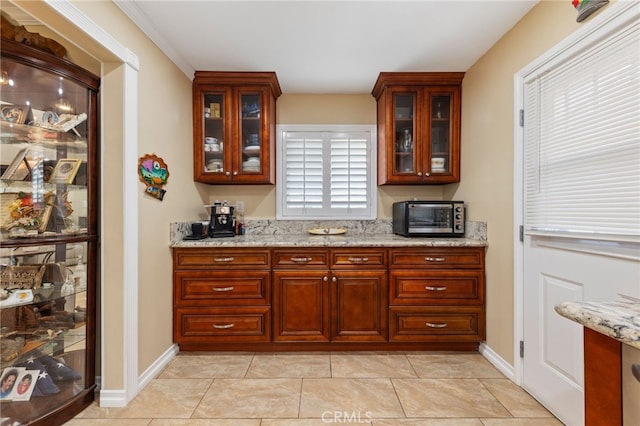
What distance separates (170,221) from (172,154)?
1.80 ft

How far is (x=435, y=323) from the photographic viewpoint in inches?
95.7

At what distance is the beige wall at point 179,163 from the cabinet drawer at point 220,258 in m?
0.13

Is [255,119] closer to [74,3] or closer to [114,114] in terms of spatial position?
[114,114]

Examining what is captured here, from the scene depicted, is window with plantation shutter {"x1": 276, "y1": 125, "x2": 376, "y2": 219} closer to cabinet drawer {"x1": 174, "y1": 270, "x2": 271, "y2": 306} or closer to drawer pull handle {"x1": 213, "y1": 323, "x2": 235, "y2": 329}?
cabinet drawer {"x1": 174, "y1": 270, "x2": 271, "y2": 306}

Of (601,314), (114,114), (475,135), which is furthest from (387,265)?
(114,114)

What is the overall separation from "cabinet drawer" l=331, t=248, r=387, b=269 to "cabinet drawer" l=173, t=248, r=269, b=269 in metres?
0.59

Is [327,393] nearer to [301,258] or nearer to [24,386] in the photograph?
[301,258]

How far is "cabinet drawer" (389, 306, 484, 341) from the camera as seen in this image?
2422mm

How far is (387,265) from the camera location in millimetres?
2451

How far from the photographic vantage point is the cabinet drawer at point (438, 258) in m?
2.42

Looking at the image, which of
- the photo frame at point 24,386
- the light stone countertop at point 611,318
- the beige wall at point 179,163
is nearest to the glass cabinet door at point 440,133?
the beige wall at point 179,163

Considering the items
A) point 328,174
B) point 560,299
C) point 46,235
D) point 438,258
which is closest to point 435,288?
point 438,258

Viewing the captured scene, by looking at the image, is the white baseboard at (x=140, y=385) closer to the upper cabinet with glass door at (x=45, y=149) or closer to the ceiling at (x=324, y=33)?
the upper cabinet with glass door at (x=45, y=149)

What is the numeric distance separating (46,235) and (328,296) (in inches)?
74.4
